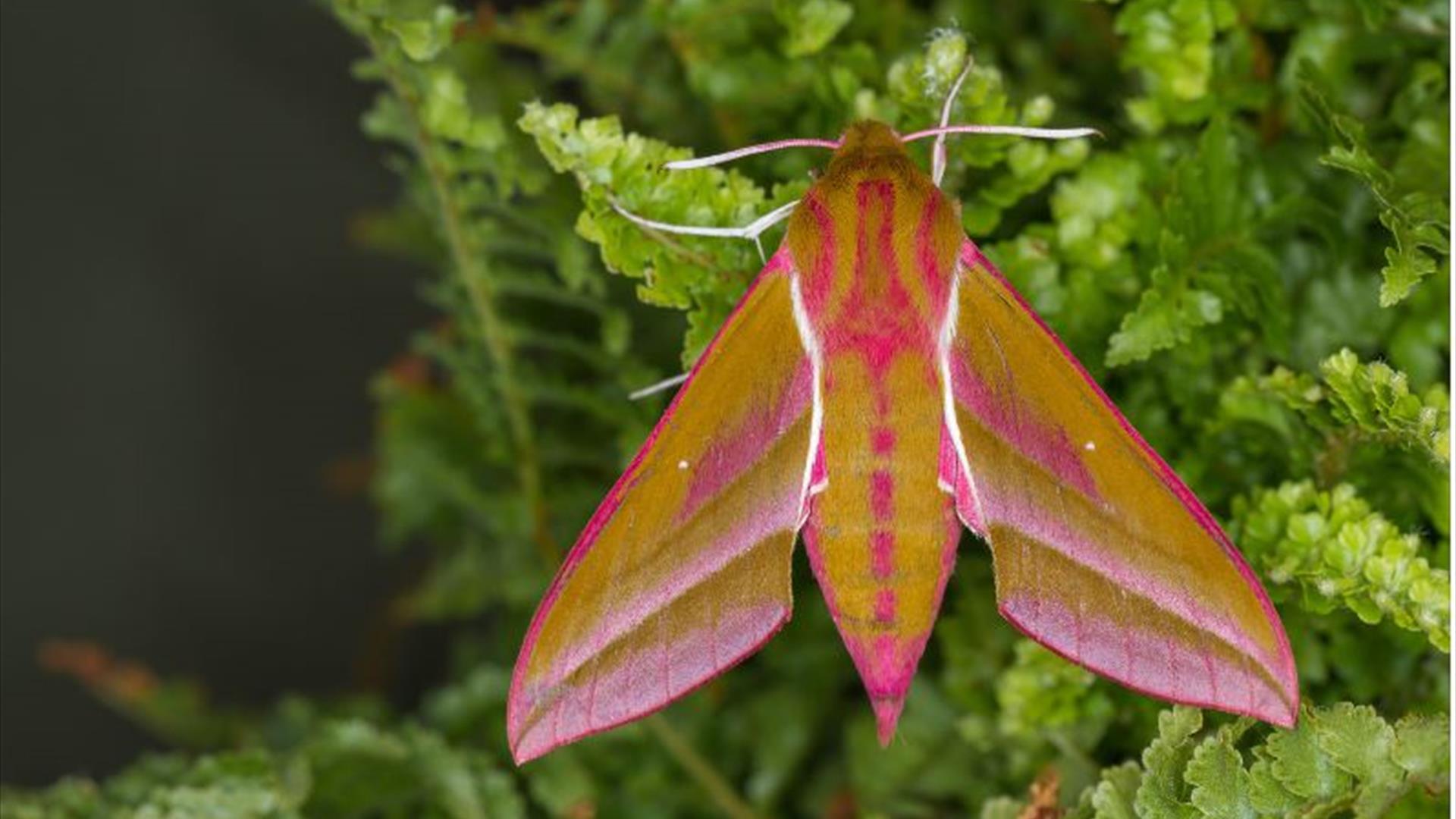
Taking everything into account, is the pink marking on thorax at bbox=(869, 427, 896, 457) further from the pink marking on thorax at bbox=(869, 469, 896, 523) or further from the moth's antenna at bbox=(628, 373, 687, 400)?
the moth's antenna at bbox=(628, 373, 687, 400)

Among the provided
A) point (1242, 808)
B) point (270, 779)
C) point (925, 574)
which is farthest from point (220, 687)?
point (1242, 808)

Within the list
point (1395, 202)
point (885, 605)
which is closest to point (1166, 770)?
point (885, 605)

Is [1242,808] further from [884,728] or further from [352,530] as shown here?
[352,530]

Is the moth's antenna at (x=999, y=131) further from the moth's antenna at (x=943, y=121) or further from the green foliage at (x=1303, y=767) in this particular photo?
the green foliage at (x=1303, y=767)

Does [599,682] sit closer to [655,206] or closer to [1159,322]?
[655,206]

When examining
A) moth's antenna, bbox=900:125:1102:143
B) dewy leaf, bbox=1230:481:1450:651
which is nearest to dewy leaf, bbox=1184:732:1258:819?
dewy leaf, bbox=1230:481:1450:651

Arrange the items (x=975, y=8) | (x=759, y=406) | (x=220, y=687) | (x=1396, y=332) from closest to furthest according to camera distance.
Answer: (x=759, y=406) < (x=1396, y=332) < (x=975, y=8) < (x=220, y=687)

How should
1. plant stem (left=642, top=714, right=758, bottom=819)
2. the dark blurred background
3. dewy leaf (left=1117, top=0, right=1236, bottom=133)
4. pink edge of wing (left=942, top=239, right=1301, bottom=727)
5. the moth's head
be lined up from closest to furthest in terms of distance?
pink edge of wing (left=942, top=239, right=1301, bottom=727) < the moth's head < dewy leaf (left=1117, top=0, right=1236, bottom=133) < plant stem (left=642, top=714, right=758, bottom=819) < the dark blurred background

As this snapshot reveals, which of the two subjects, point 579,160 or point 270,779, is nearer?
point 579,160
